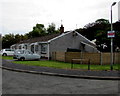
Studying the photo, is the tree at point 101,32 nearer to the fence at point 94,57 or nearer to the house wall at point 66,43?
the house wall at point 66,43

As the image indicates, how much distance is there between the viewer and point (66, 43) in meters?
27.6

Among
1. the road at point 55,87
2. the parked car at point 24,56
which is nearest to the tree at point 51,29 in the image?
the parked car at point 24,56

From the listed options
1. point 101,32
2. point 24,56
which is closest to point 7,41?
point 101,32

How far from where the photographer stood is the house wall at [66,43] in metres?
26.4

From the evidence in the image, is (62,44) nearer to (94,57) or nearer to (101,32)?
(94,57)

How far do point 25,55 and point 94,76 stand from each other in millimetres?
14096

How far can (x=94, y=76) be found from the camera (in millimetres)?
10500

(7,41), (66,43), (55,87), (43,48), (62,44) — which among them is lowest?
(55,87)

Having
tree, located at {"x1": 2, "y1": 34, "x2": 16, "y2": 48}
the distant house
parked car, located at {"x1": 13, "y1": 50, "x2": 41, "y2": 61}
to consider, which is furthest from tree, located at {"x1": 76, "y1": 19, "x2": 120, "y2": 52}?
tree, located at {"x1": 2, "y1": 34, "x2": 16, "y2": 48}

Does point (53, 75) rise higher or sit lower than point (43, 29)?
lower

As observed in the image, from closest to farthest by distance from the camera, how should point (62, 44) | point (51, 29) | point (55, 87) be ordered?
point (55, 87)
point (62, 44)
point (51, 29)

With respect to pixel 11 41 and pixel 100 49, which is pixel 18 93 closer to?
pixel 100 49

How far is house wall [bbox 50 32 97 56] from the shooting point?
26428 millimetres

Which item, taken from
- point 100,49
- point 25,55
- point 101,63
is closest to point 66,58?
point 101,63
